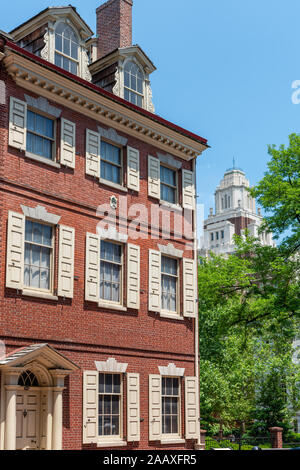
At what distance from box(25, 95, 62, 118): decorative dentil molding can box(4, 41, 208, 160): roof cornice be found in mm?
223

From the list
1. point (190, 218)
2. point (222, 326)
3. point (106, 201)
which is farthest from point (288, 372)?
point (106, 201)

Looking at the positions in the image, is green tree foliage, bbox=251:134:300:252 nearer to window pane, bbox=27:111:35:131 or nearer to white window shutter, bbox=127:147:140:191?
white window shutter, bbox=127:147:140:191

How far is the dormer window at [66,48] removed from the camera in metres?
19.5

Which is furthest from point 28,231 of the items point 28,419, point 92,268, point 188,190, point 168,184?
point 188,190

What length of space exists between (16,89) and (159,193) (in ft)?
21.5

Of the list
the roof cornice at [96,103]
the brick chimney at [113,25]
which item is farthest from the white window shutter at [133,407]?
the brick chimney at [113,25]

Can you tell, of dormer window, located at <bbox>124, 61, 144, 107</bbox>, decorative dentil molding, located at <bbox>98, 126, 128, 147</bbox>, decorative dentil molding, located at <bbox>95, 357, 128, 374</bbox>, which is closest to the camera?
decorative dentil molding, located at <bbox>95, 357, 128, 374</bbox>

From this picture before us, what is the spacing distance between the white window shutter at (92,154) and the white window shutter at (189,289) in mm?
5092

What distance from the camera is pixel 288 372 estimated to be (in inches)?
1817

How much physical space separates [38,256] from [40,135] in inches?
145

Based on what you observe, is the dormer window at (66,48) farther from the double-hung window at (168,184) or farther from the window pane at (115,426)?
the window pane at (115,426)

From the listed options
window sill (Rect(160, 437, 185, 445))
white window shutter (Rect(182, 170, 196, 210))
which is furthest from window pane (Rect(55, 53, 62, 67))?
window sill (Rect(160, 437, 185, 445))

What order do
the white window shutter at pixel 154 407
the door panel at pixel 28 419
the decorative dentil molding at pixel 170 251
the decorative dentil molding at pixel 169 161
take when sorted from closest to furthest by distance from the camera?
1. the door panel at pixel 28 419
2. the white window shutter at pixel 154 407
3. the decorative dentil molding at pixel 170 251
4. the decorative dentil molding at pixel 169 161

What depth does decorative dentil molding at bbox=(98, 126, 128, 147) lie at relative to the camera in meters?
19.9
